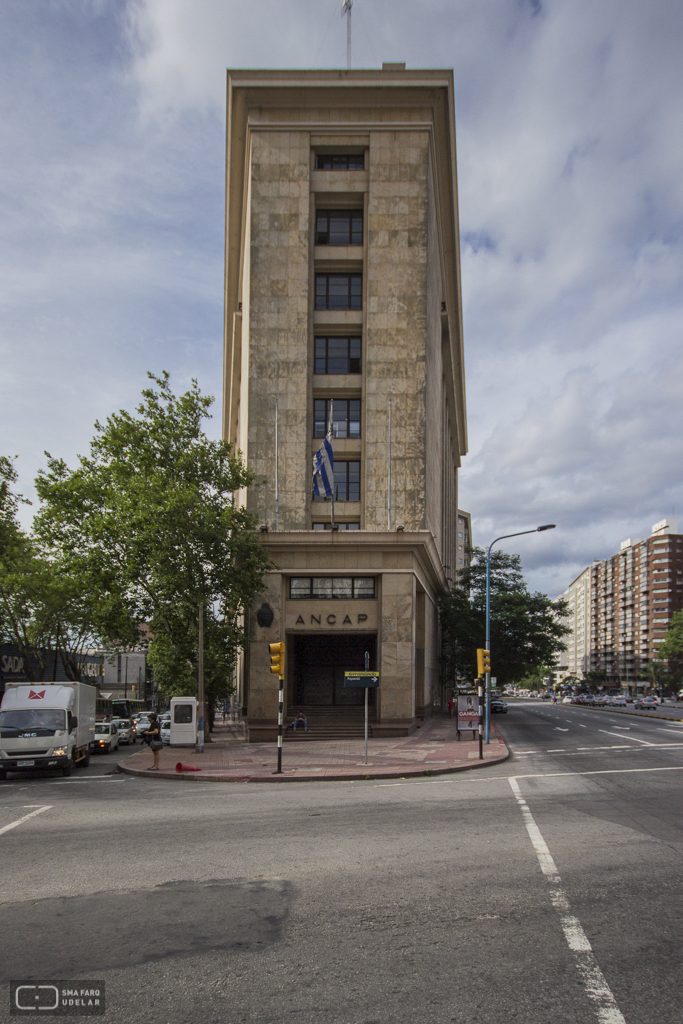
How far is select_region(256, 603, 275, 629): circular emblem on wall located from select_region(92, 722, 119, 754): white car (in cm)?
816

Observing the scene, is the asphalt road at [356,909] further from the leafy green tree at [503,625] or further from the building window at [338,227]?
the leafy green tree at [503,625]

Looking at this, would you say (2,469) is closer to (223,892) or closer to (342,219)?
(342,219)

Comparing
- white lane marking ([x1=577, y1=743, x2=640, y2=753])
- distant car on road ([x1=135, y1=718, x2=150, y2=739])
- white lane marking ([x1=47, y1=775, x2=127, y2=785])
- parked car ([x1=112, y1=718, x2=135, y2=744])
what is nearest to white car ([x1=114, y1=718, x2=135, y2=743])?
parked car ([x1=112, y1=718, x2=135, y2=744])

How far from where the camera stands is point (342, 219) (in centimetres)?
3934

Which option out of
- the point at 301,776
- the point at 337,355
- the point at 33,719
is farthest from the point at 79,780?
the point at 337,355

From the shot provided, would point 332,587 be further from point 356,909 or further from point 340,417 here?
point 356,909

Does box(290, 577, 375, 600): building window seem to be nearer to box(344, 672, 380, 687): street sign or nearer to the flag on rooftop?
the flag on rooftop

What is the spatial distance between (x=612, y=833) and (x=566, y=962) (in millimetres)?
6188

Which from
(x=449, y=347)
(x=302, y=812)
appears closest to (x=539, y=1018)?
(x=302, y=812)

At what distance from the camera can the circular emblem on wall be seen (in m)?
34.7

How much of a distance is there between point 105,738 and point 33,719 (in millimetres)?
11625

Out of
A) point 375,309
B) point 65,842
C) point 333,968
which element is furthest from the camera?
point 375,309

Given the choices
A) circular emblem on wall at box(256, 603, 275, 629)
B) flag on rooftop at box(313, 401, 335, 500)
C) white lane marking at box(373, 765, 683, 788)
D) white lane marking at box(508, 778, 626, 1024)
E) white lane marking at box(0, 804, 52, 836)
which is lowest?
white lane marking at box(373, 765, 683, 788)

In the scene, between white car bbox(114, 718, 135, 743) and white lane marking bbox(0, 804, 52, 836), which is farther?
white car bbox(114, 718, 135, 743)
